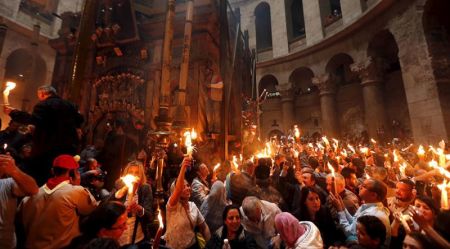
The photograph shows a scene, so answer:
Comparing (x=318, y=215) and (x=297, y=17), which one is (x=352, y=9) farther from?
(x=318, y=215)

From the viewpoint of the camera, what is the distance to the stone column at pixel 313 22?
17.9 meters

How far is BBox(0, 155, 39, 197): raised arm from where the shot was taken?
1.97 m

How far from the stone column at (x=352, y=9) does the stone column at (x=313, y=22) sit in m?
2.03

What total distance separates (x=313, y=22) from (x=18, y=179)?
2043 cm

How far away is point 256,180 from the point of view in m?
3.95

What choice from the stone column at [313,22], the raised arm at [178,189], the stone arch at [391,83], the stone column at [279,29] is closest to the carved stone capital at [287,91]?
the stone column at [279,29]

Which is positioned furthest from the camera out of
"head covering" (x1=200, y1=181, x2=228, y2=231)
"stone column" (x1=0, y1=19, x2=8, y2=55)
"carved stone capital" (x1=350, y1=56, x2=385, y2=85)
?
"carved stone capital" (x1=350, y1=56, x2=385, y2=85)

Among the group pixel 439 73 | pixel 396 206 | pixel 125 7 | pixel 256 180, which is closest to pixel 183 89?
pixel 256 180

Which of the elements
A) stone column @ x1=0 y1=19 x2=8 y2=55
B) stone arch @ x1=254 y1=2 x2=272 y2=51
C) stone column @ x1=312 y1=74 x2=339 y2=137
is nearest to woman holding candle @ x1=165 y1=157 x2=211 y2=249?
stone column @ x1=0 y1=19 x2=8 y2=55

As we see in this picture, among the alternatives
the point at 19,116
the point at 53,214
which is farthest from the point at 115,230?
the point at 19,116

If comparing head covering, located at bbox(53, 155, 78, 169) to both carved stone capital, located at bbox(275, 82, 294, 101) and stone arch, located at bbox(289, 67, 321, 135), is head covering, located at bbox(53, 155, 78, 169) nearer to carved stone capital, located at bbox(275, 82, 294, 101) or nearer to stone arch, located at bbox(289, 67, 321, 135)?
stone arch, located at bbox(289, 67, 321, 135)

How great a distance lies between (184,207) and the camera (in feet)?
9.92

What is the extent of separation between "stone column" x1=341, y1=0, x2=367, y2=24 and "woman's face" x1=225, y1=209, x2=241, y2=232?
16.9 meters

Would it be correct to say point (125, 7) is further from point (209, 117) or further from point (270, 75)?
point (270, 75)
